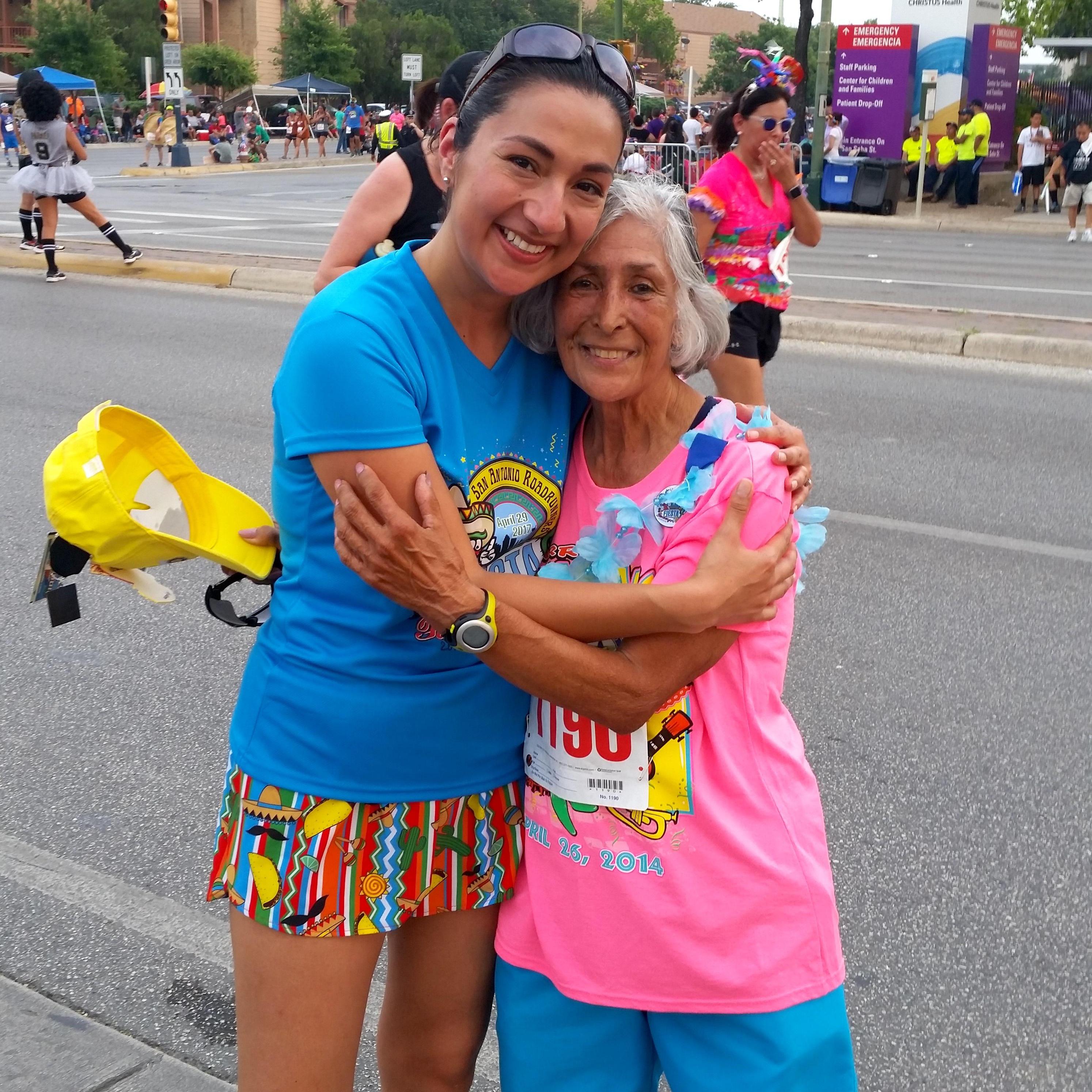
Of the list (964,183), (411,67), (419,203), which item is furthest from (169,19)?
(419,203)

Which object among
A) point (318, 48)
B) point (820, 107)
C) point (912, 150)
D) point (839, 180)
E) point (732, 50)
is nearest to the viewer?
point (820, 107)

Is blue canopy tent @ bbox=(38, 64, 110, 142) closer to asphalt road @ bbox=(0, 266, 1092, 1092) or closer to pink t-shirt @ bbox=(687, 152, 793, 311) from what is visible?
pink t-shirt @ bbox=(687, 152, 793, 311)

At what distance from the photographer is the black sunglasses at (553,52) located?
1.79 metres

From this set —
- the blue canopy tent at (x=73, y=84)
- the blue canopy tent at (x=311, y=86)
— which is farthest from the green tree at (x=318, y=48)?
the blue canopy tent at (x=73, y=84)

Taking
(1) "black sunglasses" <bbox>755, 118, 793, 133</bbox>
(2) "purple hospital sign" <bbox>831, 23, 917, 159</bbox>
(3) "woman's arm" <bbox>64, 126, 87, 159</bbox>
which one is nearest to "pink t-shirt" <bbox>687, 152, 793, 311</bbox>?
(1) "black sunglasses" <bbox>755, 118, 793, 133</bbox>

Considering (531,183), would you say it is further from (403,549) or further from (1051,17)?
(1051,17)

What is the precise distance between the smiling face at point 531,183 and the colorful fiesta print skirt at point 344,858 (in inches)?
30.8

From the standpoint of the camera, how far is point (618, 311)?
191cm

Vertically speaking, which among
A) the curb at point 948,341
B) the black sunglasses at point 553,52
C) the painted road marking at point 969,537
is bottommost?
the painted road marking at point 969,537

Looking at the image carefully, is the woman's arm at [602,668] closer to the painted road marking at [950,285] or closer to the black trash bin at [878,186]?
the painted road marking at [950,285]

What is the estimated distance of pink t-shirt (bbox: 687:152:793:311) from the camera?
6.30 meters

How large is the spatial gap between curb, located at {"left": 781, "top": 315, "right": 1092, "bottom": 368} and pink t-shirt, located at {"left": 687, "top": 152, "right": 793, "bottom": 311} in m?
2.76

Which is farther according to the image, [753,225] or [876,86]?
[876,86]

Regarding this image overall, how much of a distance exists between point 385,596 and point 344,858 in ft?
1.29
